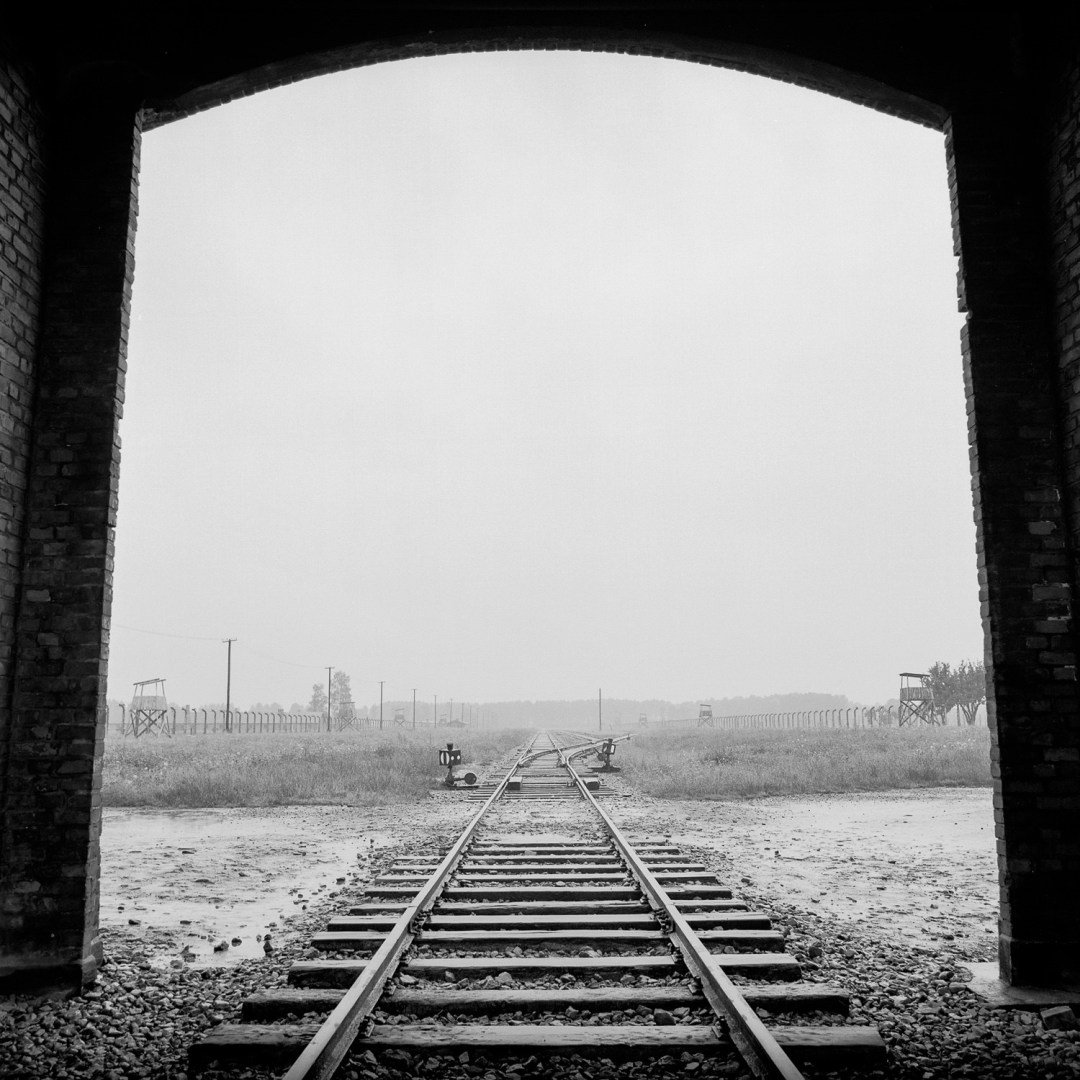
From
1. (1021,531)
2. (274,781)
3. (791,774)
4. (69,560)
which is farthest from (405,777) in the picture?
(1021,531)

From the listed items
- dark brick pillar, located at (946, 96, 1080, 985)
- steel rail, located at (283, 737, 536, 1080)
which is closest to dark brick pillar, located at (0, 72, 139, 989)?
steel rail, located at (283, 737, 536, 1080)

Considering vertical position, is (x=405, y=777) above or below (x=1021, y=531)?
below

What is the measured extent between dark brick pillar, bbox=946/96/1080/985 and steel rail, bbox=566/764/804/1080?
1706mm

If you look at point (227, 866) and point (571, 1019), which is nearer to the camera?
point (571, 1019)

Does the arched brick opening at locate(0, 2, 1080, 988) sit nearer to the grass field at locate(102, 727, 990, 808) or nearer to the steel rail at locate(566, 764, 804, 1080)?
the steel rail at locate(566, 764, 804, 1080)

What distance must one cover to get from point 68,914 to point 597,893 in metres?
3.55

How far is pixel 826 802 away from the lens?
15.7 meters

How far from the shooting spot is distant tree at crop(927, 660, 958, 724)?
6394 cm

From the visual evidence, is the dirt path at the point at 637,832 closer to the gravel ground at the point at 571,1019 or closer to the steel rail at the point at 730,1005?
the gravel ground at the point at 571,1019

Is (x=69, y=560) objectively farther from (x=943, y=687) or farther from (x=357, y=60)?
(x=943, y=687)

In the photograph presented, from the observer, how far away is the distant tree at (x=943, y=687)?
210 ft

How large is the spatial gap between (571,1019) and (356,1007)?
0.96 meters

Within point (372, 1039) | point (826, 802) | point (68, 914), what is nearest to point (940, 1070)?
point (372, 1039)

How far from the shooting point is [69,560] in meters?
5.20
